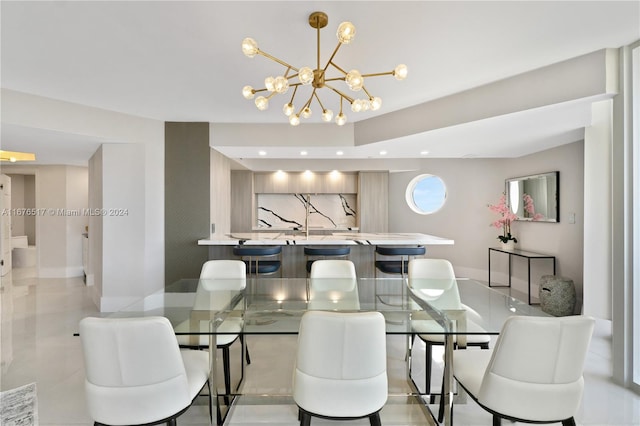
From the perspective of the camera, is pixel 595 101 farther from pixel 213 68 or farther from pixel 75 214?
pixel 75 214

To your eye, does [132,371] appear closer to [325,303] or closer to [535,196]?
[325,303]

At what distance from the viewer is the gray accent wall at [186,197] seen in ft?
13.4

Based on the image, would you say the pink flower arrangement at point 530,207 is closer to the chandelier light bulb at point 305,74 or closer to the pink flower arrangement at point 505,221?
the pink flower arrangement at point 505,221

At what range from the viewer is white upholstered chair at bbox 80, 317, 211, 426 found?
1.34 metres

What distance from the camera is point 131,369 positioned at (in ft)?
4.50

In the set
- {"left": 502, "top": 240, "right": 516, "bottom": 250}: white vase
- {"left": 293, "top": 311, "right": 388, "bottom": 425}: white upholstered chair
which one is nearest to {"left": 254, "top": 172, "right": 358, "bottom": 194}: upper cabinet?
{"left": 502, "top": 240, "right": 516, "bottom": 250}: white vase

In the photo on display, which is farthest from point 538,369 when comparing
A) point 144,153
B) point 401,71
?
point 144,153

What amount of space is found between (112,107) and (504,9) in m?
4.02

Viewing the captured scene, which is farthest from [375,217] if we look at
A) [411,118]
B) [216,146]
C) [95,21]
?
[95,21]

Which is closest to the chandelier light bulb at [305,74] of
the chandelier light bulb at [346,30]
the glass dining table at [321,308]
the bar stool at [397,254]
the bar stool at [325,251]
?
the chandelier light bulb at [346,30]

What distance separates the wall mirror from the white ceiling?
3.30 ft

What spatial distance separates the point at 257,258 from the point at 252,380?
1.69m

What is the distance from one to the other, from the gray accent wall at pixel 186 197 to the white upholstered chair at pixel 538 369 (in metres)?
3.63

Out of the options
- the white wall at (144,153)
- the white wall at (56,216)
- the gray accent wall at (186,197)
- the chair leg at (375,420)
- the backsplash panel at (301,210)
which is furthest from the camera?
the backsplash panel at (301,210)
